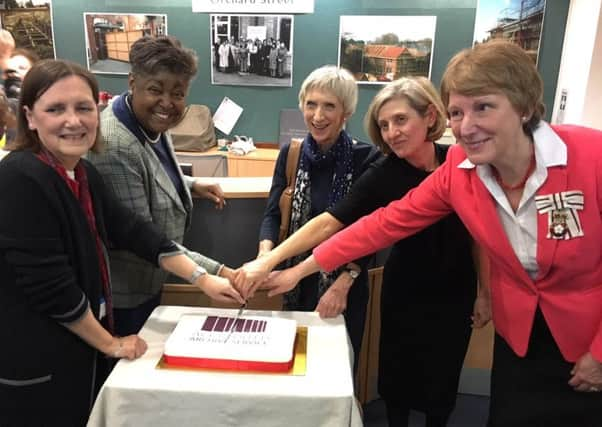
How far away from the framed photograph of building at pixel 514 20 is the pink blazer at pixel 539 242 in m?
3.52

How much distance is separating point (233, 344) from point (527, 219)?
2.57ft

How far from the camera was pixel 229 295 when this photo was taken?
1521mm

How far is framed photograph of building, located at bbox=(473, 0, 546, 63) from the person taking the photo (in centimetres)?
438

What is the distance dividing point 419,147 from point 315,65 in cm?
352

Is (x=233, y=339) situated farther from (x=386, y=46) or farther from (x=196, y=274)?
(x=386, y=46)

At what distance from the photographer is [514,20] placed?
14.5ft

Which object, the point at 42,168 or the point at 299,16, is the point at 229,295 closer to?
the point at 42,168

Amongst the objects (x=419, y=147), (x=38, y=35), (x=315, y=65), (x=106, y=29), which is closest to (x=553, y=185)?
(x=419, y=147)

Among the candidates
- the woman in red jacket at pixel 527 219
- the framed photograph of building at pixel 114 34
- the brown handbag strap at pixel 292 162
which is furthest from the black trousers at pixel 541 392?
the framed photograph of building at pixel 114 34

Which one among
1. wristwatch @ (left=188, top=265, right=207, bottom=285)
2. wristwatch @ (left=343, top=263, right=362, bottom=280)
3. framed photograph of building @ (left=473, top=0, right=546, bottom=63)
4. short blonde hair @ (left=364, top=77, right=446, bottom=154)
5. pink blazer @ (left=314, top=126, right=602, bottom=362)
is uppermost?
framed photograph of building @ (left=473, top=0, right=546, bottom=63)

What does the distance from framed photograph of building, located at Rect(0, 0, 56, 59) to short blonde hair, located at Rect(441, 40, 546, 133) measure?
200 inches

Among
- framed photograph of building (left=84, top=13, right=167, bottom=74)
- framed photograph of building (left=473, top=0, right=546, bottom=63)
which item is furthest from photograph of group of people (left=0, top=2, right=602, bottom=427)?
framed photograph of building (left=84, top=13, right=167, bottom=74)

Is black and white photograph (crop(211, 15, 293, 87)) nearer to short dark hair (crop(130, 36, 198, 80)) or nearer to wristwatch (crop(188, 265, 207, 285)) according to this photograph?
short dark hair (crop(130, 36, 198, 80))

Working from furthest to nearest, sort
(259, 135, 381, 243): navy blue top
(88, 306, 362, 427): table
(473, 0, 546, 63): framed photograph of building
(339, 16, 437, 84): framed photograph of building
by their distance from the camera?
(339, 16, 437, 84): framed photograph of building, (473, 0, 546, 63): framed photograph of building, (259, 135, 381, 243): navy blue top, (88, 306, 362, 427): table
